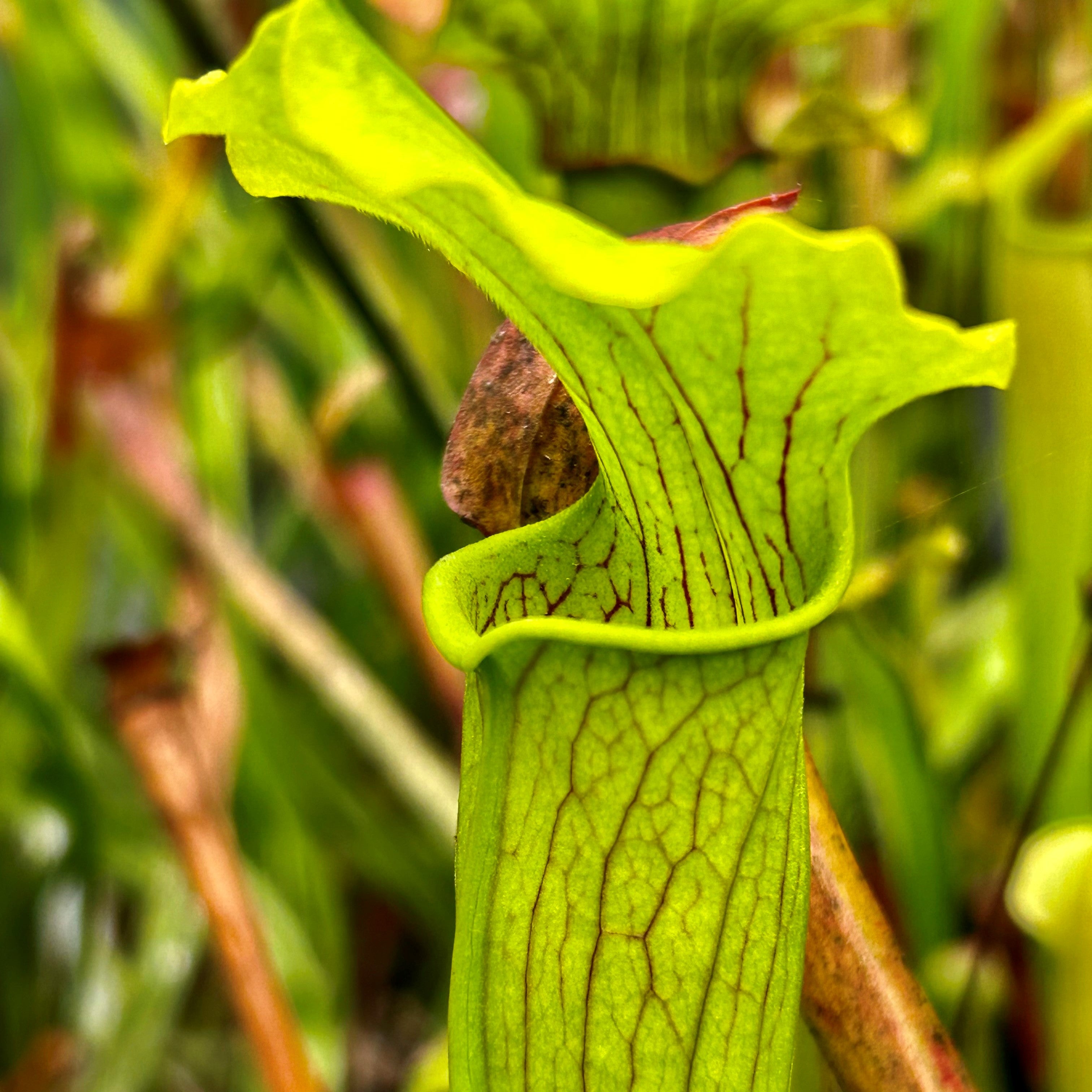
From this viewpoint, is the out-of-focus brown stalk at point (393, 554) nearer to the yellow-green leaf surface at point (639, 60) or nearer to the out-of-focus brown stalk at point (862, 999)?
the yellow-green leaf surface at point (639, 60)

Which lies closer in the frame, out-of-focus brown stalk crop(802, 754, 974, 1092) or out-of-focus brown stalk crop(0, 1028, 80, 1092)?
out-of-focus brown stalk crop(802, 754, 974, 1092)

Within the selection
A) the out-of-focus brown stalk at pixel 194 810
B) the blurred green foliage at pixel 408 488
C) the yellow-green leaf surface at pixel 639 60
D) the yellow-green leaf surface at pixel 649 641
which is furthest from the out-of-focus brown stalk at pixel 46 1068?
the yellow-green leaf surface at pixel 639 60

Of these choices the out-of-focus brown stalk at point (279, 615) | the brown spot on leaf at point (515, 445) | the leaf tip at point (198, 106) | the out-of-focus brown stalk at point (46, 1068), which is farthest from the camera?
the out-of-focus brown stalk at point (46, 1068)

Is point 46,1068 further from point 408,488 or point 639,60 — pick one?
point 639,60

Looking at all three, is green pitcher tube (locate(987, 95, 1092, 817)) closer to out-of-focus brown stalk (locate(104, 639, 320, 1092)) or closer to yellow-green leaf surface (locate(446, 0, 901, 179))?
yellow-green leaf surface (locate(446, 0, 901, 179))

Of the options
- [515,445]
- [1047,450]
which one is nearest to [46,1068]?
[515,445]

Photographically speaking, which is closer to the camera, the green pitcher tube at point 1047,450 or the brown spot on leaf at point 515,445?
the brown spot on leaf at point 515,445

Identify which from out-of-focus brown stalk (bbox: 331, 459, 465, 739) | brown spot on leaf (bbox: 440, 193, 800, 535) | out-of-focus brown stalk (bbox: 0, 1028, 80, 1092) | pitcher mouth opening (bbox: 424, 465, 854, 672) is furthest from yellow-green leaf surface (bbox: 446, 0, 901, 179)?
out-of-focus brown stalk (bbox: 0, 1028, 80, 1092)
